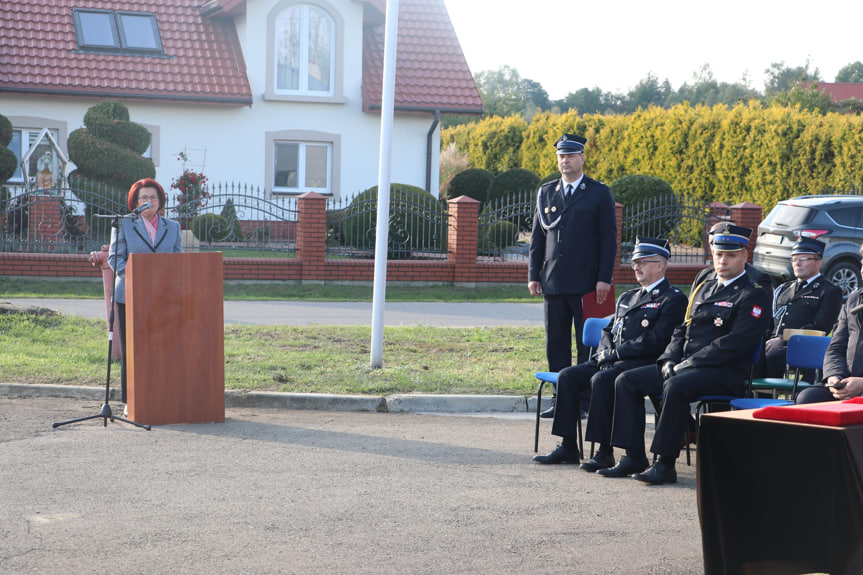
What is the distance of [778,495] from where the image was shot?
4383 mm

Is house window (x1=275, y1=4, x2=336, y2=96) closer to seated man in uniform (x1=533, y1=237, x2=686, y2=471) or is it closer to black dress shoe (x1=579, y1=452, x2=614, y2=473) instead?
seated man in uniform (x1=533, y1=237, x2=686, y2=471)

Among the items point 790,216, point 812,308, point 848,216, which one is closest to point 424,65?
point 790,216

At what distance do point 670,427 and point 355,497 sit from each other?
6.72 ft

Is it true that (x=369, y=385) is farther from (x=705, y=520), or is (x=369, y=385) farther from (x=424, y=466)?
(x=705, y=520)

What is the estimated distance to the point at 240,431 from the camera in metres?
8.00

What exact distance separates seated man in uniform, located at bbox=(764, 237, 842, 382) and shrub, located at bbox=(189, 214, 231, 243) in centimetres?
1175

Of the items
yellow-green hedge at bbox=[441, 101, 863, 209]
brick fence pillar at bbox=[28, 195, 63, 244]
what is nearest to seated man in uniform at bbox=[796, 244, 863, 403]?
brick fence pillar at bbox=[28, 195, 63, 244]

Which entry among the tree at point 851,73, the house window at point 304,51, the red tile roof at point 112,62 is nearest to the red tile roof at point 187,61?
the red tile roof at point 112,62

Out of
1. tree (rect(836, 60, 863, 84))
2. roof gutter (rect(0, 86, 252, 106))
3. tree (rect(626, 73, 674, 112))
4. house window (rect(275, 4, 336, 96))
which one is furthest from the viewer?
tree (rect(836, 60, 863, 84))

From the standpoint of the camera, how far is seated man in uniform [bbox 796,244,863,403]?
6.50 meters

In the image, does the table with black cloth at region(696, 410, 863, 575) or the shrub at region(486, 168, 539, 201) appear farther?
the shrub at region(486, 168, 539, 201)

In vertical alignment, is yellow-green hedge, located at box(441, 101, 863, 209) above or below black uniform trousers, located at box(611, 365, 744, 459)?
above

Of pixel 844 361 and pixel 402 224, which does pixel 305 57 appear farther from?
pixel 844 361

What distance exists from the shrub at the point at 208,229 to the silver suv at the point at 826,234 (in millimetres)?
9468
